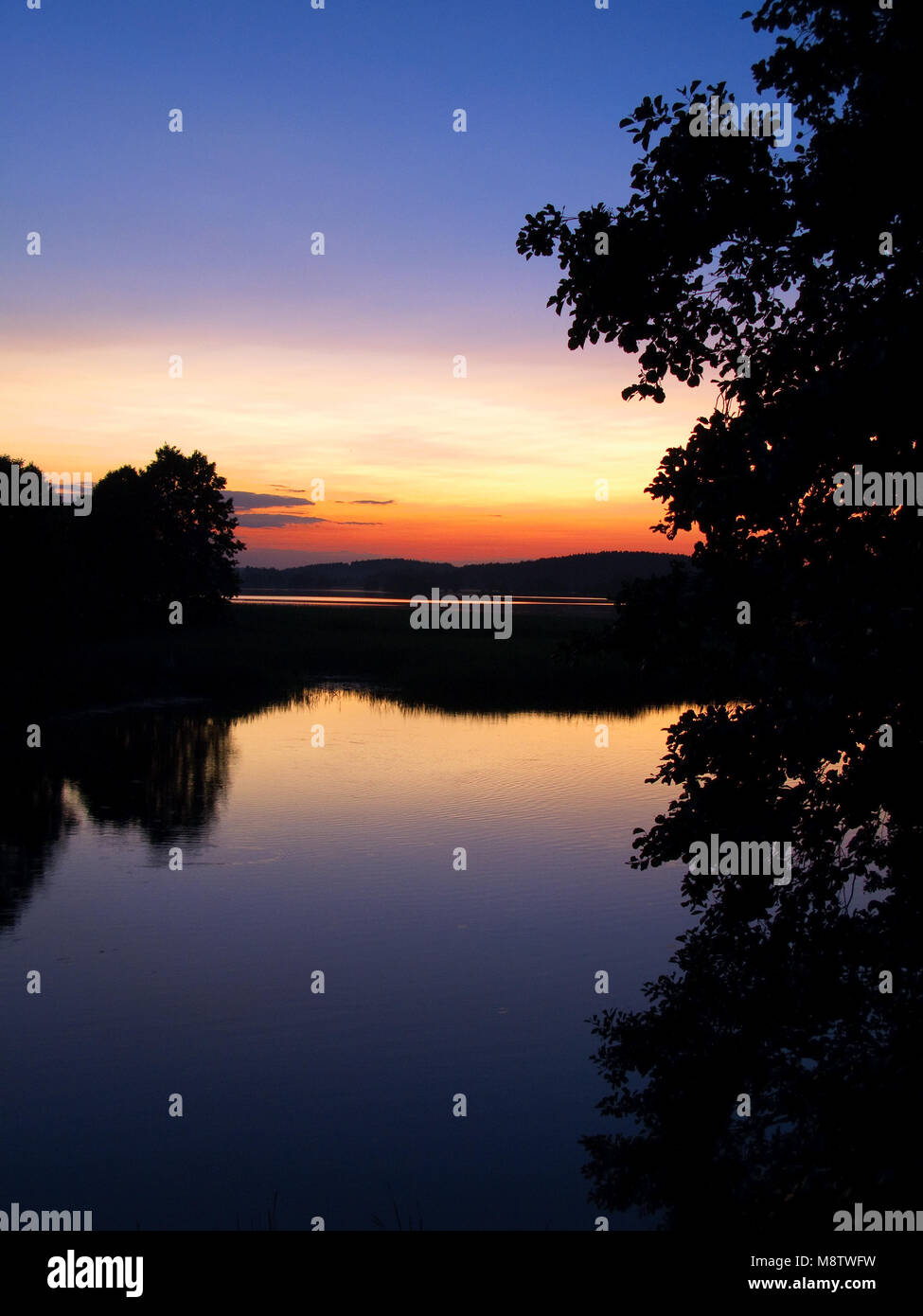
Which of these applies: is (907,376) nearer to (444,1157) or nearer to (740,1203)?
(740,1203)

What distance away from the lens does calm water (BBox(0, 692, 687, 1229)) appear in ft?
37.8

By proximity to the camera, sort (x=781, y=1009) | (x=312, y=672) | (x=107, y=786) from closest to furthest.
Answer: (x=781, y=1009) → (x=107, y=786) → (x=312, y=672)

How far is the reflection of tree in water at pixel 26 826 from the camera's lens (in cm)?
2156

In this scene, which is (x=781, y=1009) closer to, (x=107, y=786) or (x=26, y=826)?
(x=26, y=826)

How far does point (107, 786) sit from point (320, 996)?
17.5 meters

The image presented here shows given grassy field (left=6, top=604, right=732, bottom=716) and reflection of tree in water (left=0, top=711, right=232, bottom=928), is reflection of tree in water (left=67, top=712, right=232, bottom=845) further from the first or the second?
grassy field (left=6, top=604, right=732, bottom=716)

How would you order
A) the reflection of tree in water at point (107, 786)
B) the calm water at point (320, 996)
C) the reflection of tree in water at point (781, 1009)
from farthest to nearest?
1. the reflection of tree in water at point (107, 786)
2. the calm water at point (320, 996)
3. the reflection of tree in water at point (781, 1009)

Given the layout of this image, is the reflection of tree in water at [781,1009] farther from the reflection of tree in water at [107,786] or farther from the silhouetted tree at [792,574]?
the reflection of tree in water at [107,786]

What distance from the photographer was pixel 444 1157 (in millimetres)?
11922

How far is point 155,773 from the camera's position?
34.2 m

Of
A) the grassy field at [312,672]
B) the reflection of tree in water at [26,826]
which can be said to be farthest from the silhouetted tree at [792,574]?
the grassy field at [312,672]

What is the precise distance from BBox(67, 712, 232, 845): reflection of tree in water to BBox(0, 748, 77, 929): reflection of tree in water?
0.87 m

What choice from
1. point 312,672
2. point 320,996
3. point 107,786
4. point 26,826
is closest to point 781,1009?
point 320,996

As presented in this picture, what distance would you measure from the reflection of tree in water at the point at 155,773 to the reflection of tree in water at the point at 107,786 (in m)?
0.03
